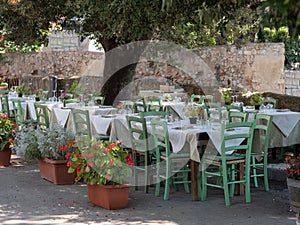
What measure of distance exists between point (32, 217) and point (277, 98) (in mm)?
6925

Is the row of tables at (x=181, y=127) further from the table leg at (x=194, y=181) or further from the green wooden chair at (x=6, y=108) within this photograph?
the green wooden chair at (x=6, y=108)

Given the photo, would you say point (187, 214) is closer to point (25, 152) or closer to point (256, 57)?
point (25, 152)

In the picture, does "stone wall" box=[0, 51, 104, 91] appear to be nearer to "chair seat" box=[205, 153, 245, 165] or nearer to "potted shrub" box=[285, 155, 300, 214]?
"chair seat" box=[205, 153, 245, 165]

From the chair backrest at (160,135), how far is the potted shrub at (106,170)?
0.64 meters

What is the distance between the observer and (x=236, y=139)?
739 centimetres

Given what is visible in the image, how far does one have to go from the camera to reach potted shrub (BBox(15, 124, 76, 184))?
8320mm

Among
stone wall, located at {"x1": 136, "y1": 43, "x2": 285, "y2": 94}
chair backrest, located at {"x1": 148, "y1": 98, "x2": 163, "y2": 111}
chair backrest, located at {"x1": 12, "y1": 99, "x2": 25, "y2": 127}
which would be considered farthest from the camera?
stone wall, located at {"x1": 136, "y1": 43, "x2": 285, "y2": 94}

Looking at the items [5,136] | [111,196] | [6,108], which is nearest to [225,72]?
[6,108]

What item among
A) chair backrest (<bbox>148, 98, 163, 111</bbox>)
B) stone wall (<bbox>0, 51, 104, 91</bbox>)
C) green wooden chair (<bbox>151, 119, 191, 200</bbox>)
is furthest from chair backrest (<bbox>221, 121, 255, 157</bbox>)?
stone wall (<bbox>0, 51, 104, 91</bbox>)

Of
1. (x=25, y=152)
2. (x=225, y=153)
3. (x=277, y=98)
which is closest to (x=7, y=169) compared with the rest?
(x=25, y=152)

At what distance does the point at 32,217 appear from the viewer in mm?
6426

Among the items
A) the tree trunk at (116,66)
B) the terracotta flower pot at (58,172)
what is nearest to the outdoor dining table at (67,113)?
the tree trunk at (116,66)

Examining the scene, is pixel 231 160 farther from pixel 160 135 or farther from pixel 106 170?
pixel 106 170

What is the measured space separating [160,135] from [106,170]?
1065mm
